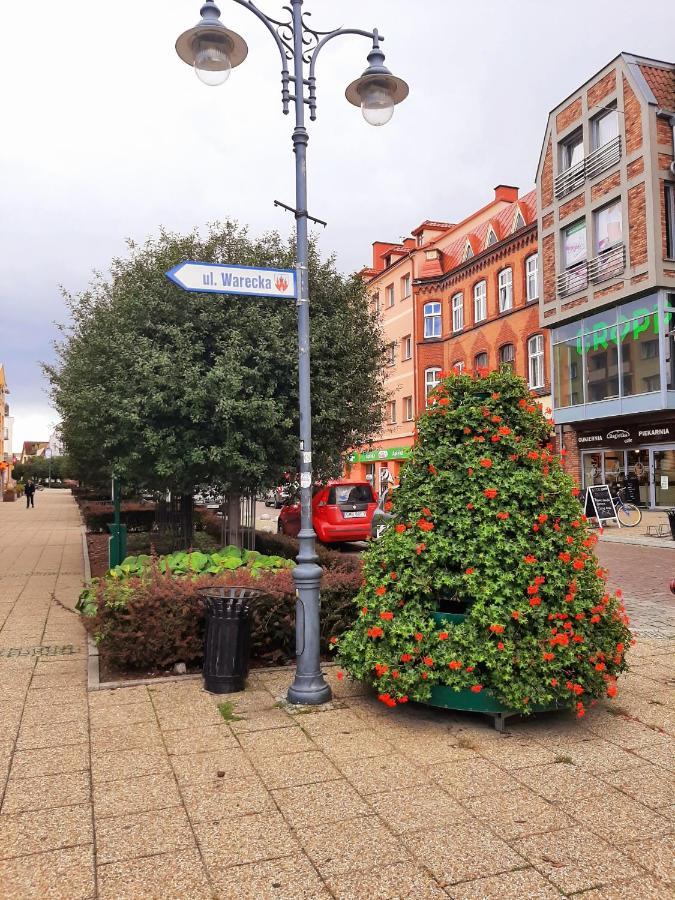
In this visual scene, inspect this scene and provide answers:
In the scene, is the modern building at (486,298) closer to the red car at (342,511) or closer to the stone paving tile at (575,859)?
the red car at (342,511)

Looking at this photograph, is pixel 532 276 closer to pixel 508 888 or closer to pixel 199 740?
pixel 199 740

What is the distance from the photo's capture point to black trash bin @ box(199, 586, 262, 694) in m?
5.38

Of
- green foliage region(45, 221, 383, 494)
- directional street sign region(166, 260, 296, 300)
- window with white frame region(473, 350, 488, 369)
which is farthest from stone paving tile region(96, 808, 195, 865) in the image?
window with white frame region(473, 350, 488, 369)

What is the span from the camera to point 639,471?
24.7 metres

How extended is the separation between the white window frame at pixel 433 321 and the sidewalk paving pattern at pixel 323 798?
3240 centimetres

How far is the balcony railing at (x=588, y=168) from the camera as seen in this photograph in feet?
76.0

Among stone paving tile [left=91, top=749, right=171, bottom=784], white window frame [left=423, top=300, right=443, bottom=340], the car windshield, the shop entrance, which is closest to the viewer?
stone paving tile [left=91, top=749, right=171, bottom=784]

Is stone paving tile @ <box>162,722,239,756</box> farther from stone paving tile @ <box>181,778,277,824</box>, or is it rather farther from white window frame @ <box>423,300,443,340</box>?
white window frame @ <box>423,300,443,340</box>

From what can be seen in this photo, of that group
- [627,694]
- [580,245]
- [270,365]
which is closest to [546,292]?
[580,245]

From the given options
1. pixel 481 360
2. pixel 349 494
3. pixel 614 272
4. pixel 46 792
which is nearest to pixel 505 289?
pixel 481 360

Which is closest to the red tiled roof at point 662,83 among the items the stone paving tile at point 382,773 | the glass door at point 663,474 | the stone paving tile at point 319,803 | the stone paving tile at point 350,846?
the glass door at point 663,474

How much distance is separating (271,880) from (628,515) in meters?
20.6

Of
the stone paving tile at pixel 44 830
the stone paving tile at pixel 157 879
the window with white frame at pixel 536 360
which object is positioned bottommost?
the stone paving tile at pixel 157 879

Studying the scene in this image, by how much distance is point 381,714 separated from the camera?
4.87 meters
